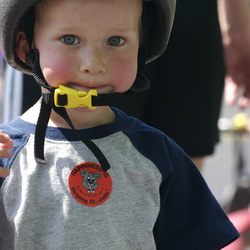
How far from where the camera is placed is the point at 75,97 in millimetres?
2537

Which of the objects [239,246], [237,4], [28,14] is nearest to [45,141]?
[28,14]

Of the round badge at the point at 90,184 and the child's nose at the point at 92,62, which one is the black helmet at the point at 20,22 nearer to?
the child's nose at the point at 92,62

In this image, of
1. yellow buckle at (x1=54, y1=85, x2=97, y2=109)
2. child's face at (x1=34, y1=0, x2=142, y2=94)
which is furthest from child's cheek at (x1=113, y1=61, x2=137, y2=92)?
yellow buckle at (x1=54, y1=85, x2=97, y2=109)

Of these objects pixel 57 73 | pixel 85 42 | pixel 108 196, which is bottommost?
pixel 108 196

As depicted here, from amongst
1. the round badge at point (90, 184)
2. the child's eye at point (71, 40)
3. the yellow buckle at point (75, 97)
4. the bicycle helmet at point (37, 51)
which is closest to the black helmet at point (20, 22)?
the bicycle helmet at point (37, 51)

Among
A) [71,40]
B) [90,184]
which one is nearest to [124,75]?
[71,40]

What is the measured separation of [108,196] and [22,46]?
61cm

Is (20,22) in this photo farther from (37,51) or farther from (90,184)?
(90,184)

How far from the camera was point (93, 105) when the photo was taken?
2.56 meters

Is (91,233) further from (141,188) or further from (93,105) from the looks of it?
(93,105)

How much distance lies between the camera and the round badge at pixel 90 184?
2582mm

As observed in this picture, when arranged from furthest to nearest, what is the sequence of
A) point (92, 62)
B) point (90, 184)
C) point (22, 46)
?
point (22, 46)
point (90, 184)
point (92, 62)

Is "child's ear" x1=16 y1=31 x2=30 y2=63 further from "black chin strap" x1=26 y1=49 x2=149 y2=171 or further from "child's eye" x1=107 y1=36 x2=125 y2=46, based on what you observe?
"child's eye" x1=107 y1=36 x2=125 y2=46

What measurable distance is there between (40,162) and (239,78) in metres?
1.82
